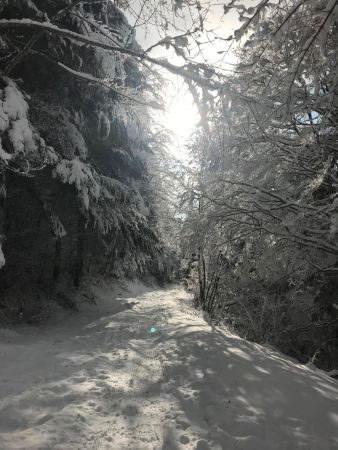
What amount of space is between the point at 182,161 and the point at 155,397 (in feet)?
23.9


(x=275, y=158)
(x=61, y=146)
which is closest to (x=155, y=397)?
(x=275, y=158)

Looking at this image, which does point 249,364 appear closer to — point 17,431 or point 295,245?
point 295,245

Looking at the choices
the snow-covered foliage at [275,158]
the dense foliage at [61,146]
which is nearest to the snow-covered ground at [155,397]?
the snow-covered foliage at [275,158]

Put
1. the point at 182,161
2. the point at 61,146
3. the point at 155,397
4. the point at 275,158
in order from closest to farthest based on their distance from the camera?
the point at 155,397
the point at 275,158
the point at 61,146
the point at 182,161

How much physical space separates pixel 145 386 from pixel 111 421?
137 centimetres

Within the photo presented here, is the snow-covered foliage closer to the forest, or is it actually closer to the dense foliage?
the forest

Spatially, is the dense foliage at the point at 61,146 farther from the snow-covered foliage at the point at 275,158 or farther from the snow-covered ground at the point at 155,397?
the snow-covered ground at the point at 155,397

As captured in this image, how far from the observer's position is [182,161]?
11.5 metres

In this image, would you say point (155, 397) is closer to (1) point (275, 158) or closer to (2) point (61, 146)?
(1) point (275, 158)

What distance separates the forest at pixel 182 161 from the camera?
5023 millimetres

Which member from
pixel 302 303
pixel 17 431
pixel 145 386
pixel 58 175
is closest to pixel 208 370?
pixel 145 386

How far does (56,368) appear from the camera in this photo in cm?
637

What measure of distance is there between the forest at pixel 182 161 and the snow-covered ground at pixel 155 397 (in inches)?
10.4

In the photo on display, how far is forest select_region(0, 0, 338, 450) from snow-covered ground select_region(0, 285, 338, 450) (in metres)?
0.26
